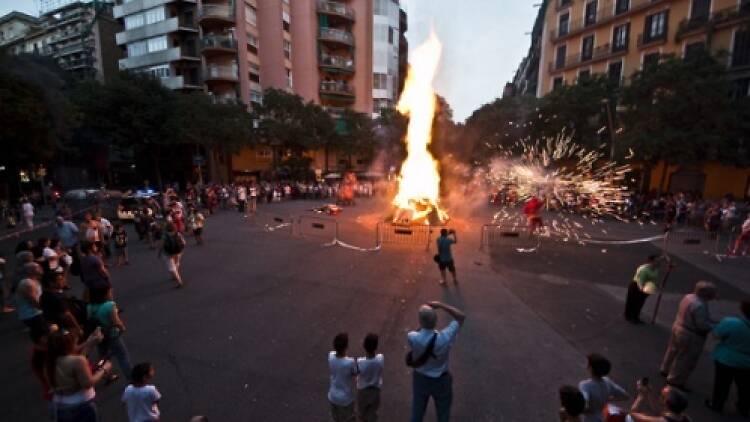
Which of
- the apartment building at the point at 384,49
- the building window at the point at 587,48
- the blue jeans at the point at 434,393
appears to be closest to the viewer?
the blue jeans at the point at 434,393

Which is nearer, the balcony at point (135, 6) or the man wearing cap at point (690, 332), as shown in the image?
the man wearing cap at point (690, 332)

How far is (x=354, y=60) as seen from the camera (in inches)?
1762

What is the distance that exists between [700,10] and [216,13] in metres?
42.5

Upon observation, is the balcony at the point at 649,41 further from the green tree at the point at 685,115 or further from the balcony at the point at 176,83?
the balcony at the point at 176,83

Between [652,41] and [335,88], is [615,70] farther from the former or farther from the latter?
[335,88]

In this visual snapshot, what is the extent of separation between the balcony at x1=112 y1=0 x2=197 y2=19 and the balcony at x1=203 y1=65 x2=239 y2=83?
23.2 ft

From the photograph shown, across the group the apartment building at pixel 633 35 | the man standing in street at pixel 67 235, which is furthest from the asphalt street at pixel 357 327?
the apartment building at pixel 633 35

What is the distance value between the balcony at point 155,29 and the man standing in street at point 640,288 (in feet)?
139

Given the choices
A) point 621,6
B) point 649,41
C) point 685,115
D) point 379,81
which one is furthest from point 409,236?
point 379,81

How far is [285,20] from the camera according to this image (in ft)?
131

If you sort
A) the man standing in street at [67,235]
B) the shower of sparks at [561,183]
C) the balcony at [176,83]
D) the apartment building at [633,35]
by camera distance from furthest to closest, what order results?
the balcony at [176,83] < the apartment building at [633,35] < the shower of sparks at [561,183] < the man standing in street at [67,235]

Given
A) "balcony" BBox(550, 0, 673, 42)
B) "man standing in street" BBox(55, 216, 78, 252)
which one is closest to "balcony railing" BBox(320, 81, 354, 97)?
"balcony" BBox(550, 0, 673, 42)

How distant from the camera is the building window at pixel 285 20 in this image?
128 feet

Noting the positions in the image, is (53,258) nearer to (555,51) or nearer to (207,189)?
(207,189)
